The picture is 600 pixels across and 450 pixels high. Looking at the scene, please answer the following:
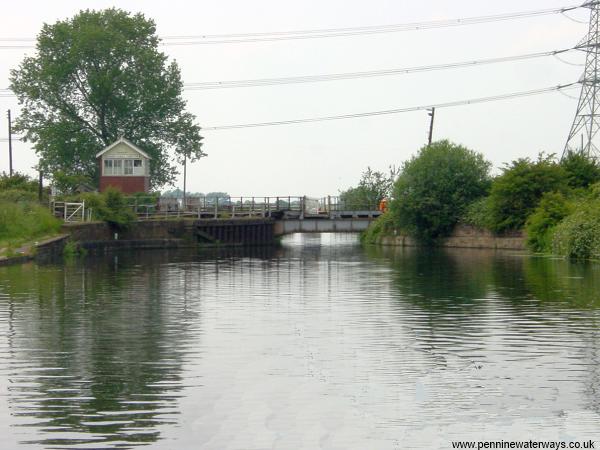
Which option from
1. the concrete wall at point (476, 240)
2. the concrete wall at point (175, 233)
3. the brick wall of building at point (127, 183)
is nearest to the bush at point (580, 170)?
the concrete wall at point (476, 240)

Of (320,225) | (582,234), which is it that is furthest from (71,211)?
(582,234)

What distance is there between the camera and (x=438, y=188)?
8462cm

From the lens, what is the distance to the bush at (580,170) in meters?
79.9

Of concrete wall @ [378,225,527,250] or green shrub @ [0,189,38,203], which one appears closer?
green shrub @ [0,189,38,203]

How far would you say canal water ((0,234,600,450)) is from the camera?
15586mm

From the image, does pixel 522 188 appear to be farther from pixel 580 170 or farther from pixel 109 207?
pixel 109 207

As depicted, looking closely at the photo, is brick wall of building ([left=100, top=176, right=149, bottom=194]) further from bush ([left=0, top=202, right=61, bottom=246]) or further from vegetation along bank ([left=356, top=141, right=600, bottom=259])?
bush ([left=0, top=202, right=61, bottom=246])

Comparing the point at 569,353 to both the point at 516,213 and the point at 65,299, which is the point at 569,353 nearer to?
the point at 65,299

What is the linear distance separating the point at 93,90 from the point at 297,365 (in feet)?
275

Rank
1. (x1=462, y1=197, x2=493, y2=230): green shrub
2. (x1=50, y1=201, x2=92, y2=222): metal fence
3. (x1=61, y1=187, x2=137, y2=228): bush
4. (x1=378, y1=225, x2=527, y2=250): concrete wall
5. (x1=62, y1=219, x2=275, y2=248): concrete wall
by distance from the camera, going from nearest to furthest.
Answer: (x1=62, y1=219, x2=275, y2=248): concrete wall → (x1=50, y1=201, x2=92, y2=222): metal fence → (x1=61, y1=187, x2=137, y2=228): bush → (x1=378, y1=225, x2=527, y2=250): concrete wall → (x1=462, y1=197, x2=493, y2=230): green shrub

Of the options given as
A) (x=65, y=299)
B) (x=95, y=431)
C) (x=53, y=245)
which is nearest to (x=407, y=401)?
(x=95, y=431)

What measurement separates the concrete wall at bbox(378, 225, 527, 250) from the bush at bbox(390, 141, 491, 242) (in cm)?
88

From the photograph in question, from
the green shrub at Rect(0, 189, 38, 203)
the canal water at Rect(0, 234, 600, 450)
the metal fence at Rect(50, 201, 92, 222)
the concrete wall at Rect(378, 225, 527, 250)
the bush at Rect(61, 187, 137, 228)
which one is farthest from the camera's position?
the concrete wall at Rect(378, 225, 527, 250)

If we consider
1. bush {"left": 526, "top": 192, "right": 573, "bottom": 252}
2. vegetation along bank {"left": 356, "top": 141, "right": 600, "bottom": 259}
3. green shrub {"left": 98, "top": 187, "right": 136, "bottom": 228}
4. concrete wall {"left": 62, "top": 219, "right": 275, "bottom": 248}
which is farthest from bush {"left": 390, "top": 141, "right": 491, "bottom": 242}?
green shrub {"left": 98, "top": 187, "right": 136, "bottom": 228}
